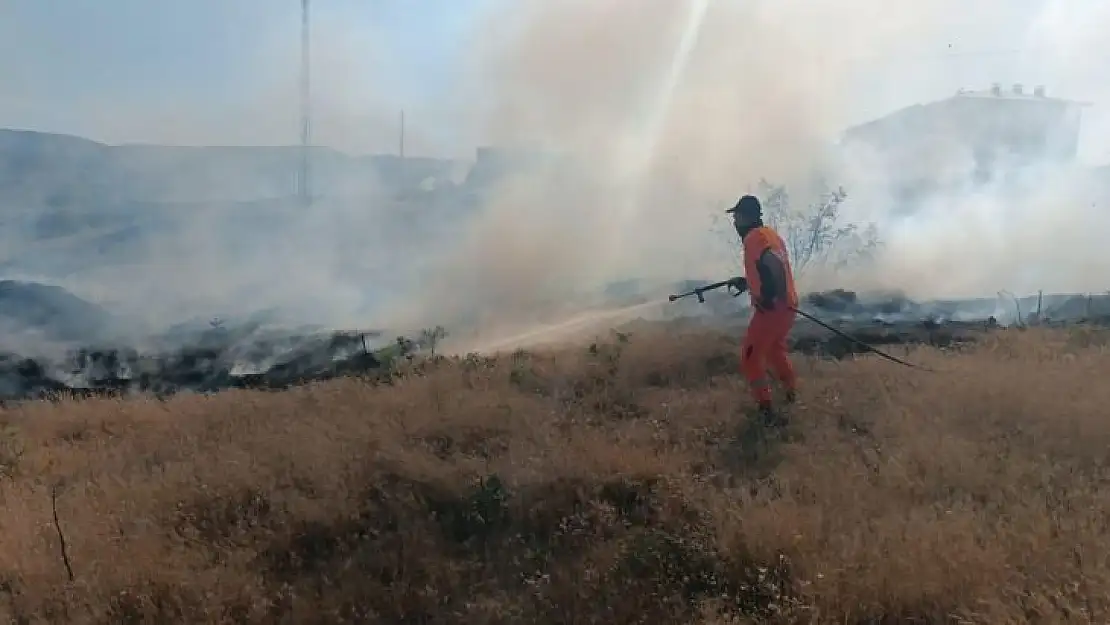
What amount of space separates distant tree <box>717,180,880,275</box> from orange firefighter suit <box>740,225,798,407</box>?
9.14 metres

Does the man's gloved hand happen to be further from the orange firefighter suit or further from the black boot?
the black boot

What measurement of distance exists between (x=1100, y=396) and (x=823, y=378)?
1915 millimetres

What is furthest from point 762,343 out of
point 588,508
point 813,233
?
point 813,233

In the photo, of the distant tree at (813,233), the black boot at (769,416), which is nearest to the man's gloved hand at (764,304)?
the black boot at (769,416)

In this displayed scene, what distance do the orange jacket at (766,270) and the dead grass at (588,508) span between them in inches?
31.6

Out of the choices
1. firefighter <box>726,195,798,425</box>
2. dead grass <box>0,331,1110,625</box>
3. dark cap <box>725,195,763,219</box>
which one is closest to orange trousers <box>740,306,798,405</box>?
firefighter <box>726,195,798,425</box>

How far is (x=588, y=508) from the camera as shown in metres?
4.28

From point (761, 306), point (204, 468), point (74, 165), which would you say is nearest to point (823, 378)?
point (761, 306)

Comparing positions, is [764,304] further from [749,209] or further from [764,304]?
[749,209]

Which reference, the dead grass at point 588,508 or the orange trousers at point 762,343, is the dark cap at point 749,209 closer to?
the orange trousers at point 762,343

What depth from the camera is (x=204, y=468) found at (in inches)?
205

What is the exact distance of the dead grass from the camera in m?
3.35

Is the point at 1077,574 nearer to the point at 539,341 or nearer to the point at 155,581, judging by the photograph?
the point at 155,581

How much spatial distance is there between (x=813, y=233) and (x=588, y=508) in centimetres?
1138
